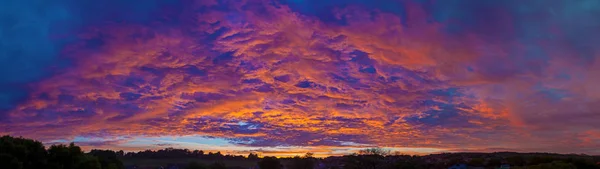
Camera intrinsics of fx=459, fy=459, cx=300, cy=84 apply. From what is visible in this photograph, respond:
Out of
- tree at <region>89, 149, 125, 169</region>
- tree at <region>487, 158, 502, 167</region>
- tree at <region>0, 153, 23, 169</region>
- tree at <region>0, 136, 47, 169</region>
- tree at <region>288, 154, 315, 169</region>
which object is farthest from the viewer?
tree at <region>288, 154, 315, 169</region>

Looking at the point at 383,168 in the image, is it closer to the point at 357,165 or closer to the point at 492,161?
the point at 357,165

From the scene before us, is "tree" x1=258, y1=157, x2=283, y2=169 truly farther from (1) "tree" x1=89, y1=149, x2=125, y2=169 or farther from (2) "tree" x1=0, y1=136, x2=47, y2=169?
(2) "tree" x1=0, y1=136, x2=47, y2=169

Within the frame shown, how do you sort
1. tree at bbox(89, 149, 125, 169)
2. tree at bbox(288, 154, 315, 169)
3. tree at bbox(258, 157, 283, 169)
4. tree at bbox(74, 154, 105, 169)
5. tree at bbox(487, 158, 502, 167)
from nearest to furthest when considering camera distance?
1. tree at bbox(74, 154, 105, 169)
2. tree at bbox(89, 149, 125, 169)
3. tree at bbox(487, 158, 502, 167)
4. tree at bbox(258, 157, 283, 169)
5. tree at bbox(288, 154, 315, 169)

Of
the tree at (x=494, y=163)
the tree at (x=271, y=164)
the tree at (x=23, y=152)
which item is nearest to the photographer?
the tree at (x=23, y=152)

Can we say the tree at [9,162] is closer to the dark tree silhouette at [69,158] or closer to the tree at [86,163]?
the dark tree silhouette at [69,158]

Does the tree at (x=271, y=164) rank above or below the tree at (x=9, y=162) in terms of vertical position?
above

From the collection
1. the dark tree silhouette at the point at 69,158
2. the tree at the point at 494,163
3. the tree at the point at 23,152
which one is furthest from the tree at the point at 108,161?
the tree at the point at 494,163

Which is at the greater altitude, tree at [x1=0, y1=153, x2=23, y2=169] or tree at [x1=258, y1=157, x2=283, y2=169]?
tree at [x1=258, y1=157, x2=283, y2=169]

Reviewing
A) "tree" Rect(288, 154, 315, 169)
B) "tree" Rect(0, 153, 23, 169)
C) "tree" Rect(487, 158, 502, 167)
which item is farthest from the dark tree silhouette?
"tree" Rect(487, 158, 502, 167)

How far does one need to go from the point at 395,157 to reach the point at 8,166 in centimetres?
6764

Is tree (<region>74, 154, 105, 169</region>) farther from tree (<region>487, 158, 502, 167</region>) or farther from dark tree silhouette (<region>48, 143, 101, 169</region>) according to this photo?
tree (<region>487, 158, 502, 167</region>)

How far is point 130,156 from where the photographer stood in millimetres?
124125

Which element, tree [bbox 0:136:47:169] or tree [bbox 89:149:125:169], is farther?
tree [bbox 89:149:125:169]

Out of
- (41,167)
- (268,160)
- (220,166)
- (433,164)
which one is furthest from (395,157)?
(41,167)
